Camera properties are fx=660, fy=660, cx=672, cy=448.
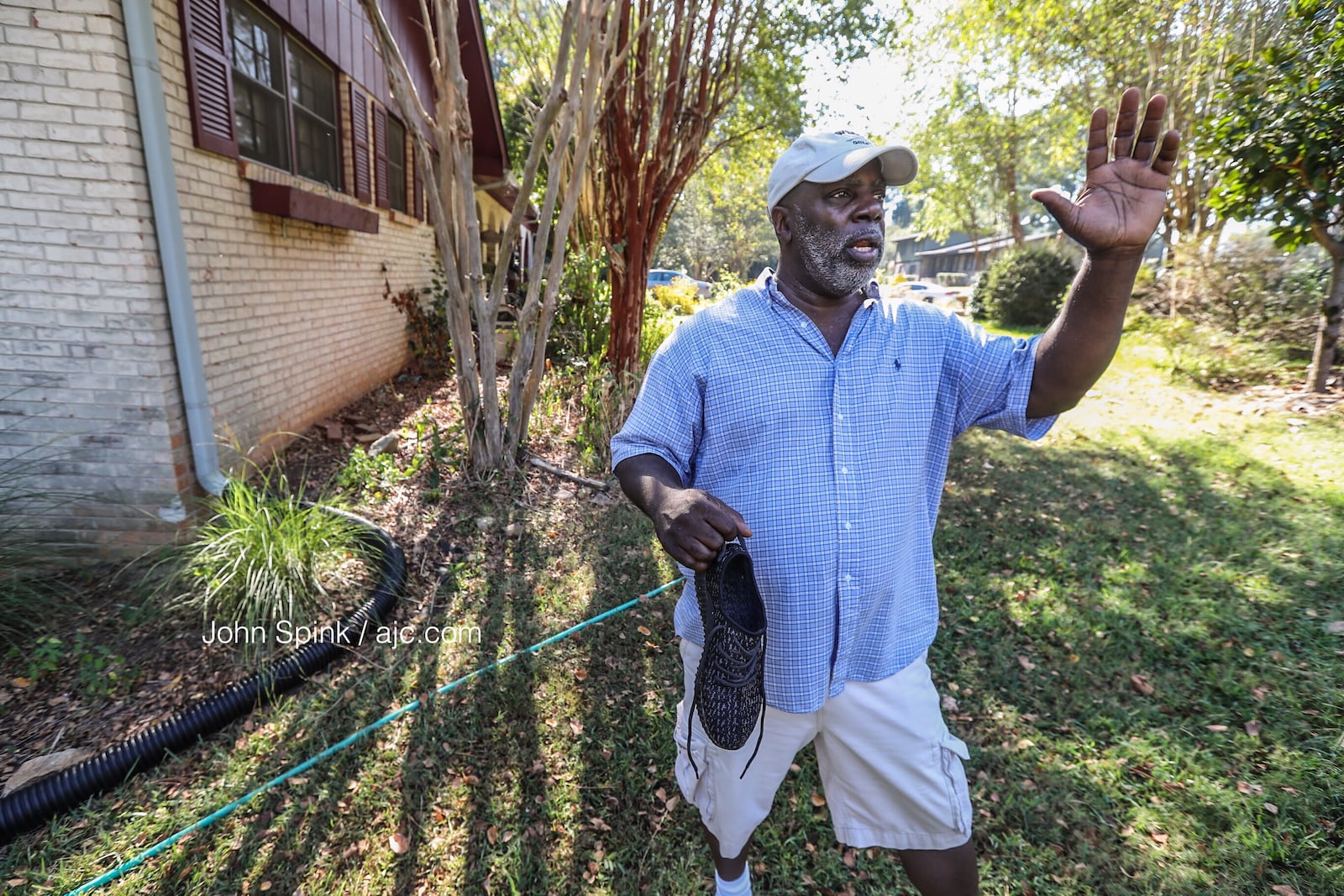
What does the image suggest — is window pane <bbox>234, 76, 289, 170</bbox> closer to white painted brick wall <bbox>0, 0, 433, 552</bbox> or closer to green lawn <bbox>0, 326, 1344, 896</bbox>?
white painted brick wall <bbox>0, 0, 433, 552</bbox>

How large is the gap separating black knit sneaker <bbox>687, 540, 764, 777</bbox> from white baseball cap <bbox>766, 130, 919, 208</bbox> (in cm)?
93

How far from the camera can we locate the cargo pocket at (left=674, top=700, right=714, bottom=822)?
1.78 meters

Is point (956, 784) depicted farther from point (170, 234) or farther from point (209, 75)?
point (209, 75)

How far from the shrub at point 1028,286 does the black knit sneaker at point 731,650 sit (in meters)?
16.2

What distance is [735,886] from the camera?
1.98m

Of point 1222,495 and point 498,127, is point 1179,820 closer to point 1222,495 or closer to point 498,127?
point 1222,495

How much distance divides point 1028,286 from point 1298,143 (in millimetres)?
10076

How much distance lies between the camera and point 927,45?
16.8 m

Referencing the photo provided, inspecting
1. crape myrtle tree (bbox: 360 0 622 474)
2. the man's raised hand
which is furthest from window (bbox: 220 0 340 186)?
the man's raised hand

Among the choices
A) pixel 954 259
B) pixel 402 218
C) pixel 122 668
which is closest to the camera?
pixel 122 668

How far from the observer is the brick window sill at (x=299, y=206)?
483 cm

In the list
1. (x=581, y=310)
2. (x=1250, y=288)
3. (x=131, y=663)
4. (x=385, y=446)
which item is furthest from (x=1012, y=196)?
(x=131, y=663)

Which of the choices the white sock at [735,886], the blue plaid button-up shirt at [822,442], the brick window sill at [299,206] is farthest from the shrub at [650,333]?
the white sock at [735,886]

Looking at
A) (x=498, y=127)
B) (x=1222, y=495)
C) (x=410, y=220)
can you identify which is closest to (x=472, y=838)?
(x=1222, y=495)
